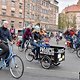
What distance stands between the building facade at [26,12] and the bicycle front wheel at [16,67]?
51972mm

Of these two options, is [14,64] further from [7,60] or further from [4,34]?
[4,34]

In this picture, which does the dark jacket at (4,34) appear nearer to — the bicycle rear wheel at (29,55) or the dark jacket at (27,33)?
the bicycle rear wheel at (29,55)

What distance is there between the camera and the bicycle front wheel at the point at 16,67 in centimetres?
780

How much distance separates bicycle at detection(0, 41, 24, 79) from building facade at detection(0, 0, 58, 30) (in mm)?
51678

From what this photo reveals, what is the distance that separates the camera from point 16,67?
789 centimetres

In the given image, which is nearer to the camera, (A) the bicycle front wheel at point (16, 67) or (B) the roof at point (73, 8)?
(A) the bicycle front wheel at point (16, 67)

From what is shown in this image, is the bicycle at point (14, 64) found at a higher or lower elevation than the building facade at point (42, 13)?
lower

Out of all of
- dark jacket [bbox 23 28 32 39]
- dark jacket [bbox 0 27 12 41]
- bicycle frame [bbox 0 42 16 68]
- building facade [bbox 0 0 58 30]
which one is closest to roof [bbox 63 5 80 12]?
building facade [bbox 0 0 58 30]

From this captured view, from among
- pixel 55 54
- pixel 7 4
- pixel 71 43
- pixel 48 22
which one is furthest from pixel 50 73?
pixel 48 22

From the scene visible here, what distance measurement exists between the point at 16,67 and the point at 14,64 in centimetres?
12

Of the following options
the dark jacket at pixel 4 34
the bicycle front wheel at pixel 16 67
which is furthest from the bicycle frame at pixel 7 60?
the dark jacket at pixel 4 34

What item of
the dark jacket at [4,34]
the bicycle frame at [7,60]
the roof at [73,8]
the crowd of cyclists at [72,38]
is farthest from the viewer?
the roof at [73,8]

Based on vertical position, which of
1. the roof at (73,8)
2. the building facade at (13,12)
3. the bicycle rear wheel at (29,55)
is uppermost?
the roof at (73,8)

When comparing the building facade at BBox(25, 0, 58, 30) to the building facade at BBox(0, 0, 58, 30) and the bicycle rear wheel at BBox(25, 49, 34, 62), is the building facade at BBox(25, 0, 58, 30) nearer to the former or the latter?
the building facade at BBox(0, 0, 58, 30)
